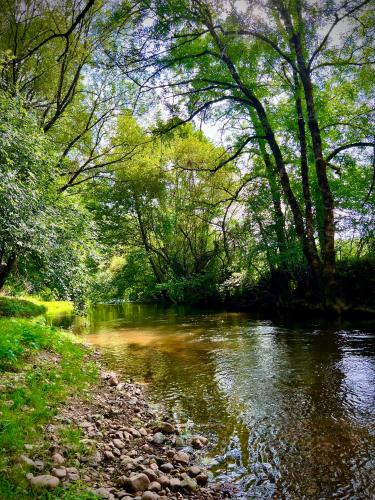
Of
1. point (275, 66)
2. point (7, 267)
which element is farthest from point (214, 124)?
point (7, 267)

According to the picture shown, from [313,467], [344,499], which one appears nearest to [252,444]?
[313,467]

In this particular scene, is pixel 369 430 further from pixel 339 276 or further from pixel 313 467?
pixel 339 276

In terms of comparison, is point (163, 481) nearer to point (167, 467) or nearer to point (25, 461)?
point (167, 467)

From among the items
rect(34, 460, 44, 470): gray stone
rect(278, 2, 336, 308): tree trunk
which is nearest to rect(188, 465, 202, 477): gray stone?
rect(34, 460, 44, 470): gray stone

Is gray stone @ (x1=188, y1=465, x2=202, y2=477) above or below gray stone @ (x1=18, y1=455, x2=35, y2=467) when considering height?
below

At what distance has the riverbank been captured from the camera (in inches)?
140

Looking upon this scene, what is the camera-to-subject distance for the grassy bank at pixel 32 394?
3434 mm

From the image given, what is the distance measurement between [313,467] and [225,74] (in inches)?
674

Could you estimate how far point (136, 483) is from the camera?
12.2ft

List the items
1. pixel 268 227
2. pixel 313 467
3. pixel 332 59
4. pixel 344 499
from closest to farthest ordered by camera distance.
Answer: pixel 344 499 → pixel 313 467 → pixel 332 59 → pixel 268 227

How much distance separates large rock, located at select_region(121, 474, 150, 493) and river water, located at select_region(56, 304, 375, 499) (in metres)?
1.01

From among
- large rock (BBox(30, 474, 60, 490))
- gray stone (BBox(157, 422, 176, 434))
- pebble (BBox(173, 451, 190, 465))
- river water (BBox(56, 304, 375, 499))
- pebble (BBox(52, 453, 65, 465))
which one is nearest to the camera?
large rock (BBox(30, 474, 60, 490))

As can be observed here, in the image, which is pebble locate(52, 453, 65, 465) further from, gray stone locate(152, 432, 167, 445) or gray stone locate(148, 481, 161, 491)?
gray stone locate(152, 432, 167, 445)

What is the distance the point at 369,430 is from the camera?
523cm
